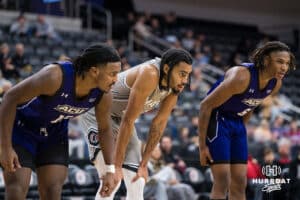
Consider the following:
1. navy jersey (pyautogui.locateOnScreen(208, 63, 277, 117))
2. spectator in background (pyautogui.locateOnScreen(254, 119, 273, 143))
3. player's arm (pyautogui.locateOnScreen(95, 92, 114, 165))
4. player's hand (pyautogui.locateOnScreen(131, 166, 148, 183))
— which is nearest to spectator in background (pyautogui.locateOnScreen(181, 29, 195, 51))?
spectator in background (pyautogui.locateOnScreen(254, 119, 273, 143))

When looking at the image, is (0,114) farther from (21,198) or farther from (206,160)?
(206,160)

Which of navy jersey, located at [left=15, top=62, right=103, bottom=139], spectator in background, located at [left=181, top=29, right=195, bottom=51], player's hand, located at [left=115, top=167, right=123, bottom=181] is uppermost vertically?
navy jersey, located at [left=15, top=62, right=103, bottom=139]

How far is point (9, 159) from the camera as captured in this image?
→ 421 centimetres

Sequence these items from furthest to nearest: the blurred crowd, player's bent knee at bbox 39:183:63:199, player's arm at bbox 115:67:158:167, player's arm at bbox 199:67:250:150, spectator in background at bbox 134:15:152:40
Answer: spectator in background at bbox 134:15:152:40, the blurred crowd, player's arm at bbox 199:67:250:150, player's arm at bbox 115:67:158:167, player's bent knee at bbox 39:183:63:199

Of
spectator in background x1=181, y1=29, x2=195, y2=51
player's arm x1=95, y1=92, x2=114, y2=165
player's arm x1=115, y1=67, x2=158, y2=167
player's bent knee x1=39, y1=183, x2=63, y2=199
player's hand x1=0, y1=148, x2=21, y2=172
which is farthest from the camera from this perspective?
spectator in background x1=181, y1=29, x2=195, y2=51

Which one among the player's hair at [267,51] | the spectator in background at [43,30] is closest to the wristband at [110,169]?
the player's hair at [267,51]

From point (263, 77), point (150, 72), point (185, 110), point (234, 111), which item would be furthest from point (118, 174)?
point (185, 110)

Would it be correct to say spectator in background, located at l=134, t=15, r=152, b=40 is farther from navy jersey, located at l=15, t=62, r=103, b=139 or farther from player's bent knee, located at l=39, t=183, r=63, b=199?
player's bent knee, located at l=39, t=183, r=63, b=199

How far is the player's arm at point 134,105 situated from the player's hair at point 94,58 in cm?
55

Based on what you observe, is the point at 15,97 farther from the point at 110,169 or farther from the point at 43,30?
the point at 43,30

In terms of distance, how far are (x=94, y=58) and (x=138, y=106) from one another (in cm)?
69

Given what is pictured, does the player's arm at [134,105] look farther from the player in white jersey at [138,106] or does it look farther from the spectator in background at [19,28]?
the spectator in background at [19,28]

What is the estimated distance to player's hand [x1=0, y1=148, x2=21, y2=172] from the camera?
421 cm

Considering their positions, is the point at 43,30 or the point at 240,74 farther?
the point at 43,30
